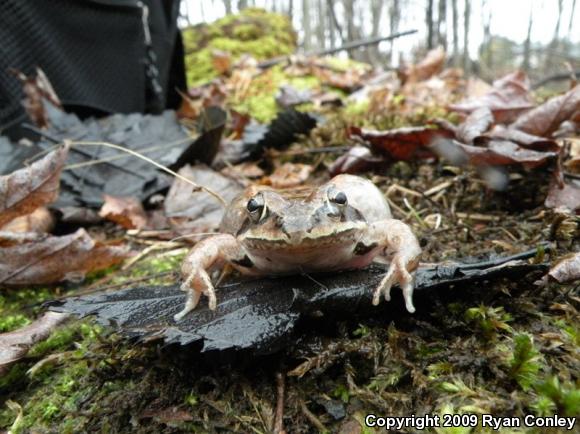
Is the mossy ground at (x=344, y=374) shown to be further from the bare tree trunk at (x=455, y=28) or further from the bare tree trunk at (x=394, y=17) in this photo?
the bare tree trunk at (x=394, y=17)

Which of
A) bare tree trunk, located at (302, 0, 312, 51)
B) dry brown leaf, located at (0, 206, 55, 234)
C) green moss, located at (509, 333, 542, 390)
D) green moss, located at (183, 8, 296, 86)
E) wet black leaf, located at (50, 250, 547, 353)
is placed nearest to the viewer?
green moss, located at (509, 333, 542, 390)

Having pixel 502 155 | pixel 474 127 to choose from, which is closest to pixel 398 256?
pixel 502 155

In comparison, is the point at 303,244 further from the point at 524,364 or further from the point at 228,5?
the point at 228,5

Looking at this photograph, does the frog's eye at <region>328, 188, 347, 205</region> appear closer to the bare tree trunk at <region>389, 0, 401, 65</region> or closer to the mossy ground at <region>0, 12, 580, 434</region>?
the mossy ground at <region>0, 12, 580, 434</region>

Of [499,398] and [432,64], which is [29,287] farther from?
[432,64]

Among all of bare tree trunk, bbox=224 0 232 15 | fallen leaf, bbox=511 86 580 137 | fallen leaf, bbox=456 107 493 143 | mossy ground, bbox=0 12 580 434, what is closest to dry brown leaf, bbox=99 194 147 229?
mossy ground, bbox=0 12 580 434

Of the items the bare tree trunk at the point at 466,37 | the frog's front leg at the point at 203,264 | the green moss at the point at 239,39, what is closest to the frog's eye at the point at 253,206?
the frog's front leg at the point at 203,264
